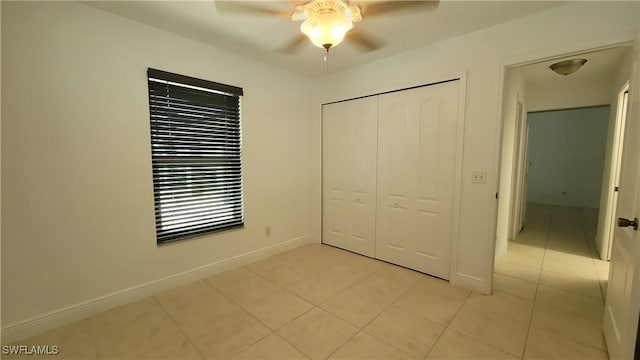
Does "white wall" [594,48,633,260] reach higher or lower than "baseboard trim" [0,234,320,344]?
higher

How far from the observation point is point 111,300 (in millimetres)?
2078

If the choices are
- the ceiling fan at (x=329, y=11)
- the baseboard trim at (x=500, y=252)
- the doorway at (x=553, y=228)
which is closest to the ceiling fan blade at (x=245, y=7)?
the ceiling fan at (x=329, y=11)

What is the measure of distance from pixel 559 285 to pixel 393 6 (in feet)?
9.56

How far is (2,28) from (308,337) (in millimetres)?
2803

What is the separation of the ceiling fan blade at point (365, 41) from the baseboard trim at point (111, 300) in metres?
2.48

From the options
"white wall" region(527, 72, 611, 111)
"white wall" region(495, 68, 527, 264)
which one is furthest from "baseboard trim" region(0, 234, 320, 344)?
"white wall" region(527, 72, 611, 111)

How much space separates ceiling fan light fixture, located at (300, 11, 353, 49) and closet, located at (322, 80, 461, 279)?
1423 millimetres

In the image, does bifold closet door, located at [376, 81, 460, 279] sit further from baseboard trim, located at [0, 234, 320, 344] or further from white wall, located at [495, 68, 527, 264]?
baseboard trim, located at [0, 234, 320, 344]

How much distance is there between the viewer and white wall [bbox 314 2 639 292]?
5.83 feet

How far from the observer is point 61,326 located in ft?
6.13

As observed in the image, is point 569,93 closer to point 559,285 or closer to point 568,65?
point 568,65

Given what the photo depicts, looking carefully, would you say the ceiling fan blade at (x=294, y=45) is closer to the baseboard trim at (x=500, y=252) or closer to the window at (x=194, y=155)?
the window at (x=194, y=155)

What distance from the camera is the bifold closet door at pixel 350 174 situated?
308cm

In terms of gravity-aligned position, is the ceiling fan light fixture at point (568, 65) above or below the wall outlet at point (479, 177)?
above
